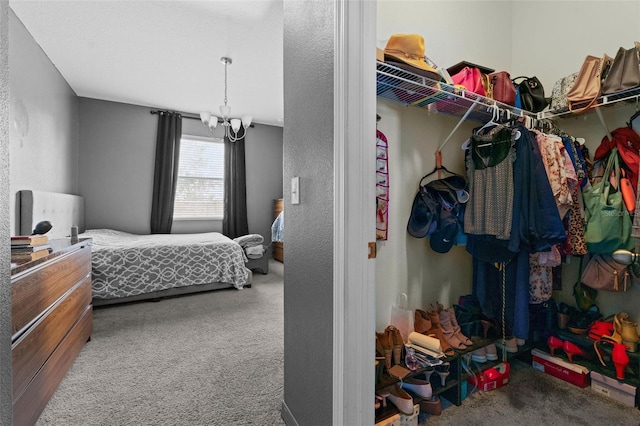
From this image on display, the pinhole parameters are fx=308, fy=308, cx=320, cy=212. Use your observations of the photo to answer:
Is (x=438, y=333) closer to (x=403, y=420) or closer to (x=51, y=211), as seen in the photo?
(x=403, y=420)

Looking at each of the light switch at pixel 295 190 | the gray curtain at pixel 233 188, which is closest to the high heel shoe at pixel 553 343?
the light switch at pixel 295 190

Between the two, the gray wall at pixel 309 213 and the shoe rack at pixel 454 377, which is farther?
the shoe rack at pixel 454 377

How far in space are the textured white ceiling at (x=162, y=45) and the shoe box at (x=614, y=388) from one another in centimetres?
339

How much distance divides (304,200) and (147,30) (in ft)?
9.01

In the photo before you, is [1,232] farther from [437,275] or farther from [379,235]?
[437,275]

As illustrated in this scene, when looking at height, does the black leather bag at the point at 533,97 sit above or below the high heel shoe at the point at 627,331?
above

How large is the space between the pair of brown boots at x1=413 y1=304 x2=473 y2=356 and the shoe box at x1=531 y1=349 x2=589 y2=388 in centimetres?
61

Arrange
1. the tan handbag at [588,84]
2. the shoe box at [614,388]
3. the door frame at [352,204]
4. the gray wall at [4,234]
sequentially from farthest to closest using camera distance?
the tan handbag at [588,84], the shoe box at [614,388], the door frame at [352,204], the gray wall at [4,234]

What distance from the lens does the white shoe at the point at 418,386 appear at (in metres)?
1.52

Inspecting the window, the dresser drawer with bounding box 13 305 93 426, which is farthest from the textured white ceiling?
the dresser drawer with bounding box 13 305 93 426

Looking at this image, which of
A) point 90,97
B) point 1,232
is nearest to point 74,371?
point 1,232

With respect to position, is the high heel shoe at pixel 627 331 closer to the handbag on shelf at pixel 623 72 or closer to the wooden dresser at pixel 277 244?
the handbag on shelf at pixel 623 72

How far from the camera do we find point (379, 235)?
1.68 m


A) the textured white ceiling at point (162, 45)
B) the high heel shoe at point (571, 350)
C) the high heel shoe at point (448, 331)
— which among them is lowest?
the high heel shoe at point (571, 350)
